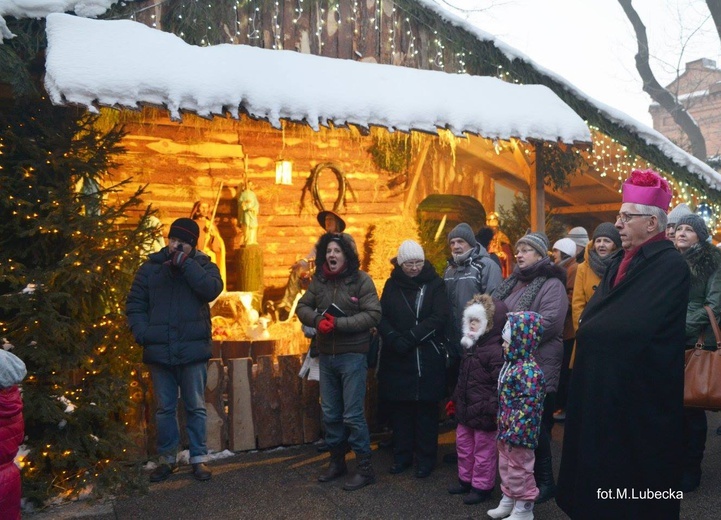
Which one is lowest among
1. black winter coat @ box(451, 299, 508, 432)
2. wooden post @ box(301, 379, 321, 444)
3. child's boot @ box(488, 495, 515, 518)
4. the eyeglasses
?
child's boot @ box(488, 495, 515, 518)

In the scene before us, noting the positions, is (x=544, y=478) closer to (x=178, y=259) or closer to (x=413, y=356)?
(x=413, y=356)

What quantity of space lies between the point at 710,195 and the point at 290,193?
235 inches

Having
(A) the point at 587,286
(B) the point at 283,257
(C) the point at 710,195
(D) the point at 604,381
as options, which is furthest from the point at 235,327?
(C) the point at 710,195

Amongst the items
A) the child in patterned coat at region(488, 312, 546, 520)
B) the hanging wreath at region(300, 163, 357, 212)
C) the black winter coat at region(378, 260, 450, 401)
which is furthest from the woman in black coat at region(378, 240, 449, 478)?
the hanging wreath at region(300, 163, 357, 212)

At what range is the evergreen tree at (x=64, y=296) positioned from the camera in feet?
17.2

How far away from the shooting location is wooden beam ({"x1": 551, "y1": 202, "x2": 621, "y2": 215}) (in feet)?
38.2

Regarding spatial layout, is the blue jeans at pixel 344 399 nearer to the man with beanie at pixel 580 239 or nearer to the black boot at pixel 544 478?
the black boot at pixel 544 478

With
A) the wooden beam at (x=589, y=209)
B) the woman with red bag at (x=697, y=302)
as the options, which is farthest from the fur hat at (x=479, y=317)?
the wooden beam at (x=589, y=209)

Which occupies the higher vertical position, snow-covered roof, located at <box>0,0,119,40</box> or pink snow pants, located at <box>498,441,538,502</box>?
snow-covered roof, located at <box>0,0,119,40</box>

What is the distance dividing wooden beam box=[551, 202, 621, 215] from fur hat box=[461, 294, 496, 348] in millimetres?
7158

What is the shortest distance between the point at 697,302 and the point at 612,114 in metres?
4.70

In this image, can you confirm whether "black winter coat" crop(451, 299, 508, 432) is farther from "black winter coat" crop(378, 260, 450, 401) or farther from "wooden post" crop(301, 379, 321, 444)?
"wooden post" crop(301, 379, 321, 444)

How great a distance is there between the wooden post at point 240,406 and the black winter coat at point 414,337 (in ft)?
4.29

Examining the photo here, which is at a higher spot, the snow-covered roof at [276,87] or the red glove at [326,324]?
the snow-covered roof at [276,87]
